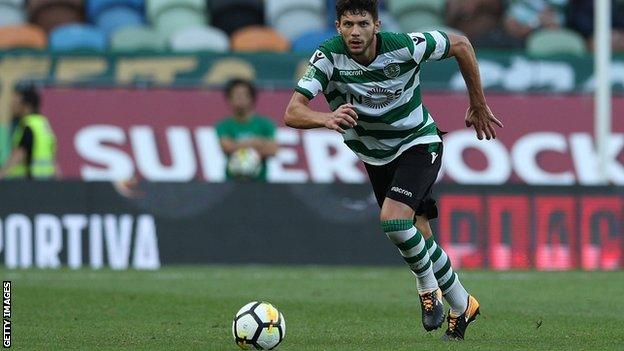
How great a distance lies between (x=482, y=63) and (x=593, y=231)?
4.46 m

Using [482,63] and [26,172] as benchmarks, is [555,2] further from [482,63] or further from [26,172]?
[26,172]

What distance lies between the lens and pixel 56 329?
10180 mm

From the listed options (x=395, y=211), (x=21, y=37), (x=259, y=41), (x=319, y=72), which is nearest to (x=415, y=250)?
(x=395, y=211)

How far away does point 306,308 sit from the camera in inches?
470

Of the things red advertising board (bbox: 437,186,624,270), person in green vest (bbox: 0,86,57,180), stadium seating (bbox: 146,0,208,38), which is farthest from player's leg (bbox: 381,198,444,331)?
stadium seating (bbox: 146,0,208,38)

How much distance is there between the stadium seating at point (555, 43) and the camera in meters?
21.9

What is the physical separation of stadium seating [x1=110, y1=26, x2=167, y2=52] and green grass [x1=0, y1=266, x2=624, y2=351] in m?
5.20

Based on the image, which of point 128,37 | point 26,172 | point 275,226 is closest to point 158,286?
point 275,226

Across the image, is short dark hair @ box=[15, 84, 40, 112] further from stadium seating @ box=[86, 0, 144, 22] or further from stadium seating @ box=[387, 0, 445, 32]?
stadium seating @ box=[387, 0, 445, 32]

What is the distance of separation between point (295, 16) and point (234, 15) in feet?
3.01

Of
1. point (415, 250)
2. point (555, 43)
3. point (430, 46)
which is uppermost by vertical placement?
point (430, 46)

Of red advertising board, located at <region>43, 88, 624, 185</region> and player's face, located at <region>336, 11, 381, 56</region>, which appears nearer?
player's face, located at <region>336, 11, 381, 56</region>

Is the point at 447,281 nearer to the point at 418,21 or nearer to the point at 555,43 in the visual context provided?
the point at 555,43

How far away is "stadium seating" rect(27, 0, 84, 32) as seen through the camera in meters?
22.5
